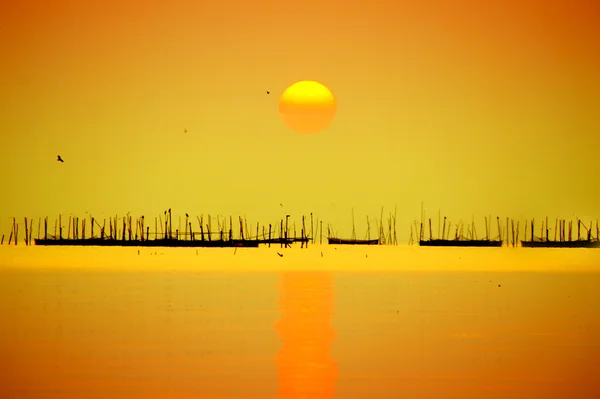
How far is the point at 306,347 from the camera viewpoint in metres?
27.6

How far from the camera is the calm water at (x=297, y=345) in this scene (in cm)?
2144

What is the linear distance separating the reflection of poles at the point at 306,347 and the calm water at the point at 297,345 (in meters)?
0.05

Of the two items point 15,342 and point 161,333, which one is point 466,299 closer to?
point 161,333

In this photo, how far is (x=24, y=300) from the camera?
43062mm

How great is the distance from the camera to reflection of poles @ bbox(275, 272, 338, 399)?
21391 millimetres

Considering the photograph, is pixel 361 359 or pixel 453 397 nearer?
pixel 453 397

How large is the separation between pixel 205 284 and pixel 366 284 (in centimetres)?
981

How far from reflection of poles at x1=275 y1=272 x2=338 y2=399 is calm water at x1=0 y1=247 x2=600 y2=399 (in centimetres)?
5

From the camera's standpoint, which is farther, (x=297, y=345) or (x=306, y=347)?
(x=297, y=345)

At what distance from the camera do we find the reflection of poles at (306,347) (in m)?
21.4

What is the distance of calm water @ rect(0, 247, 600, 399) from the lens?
2144cm

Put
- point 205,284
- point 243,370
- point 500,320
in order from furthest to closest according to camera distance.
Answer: point 205,284 → point 500,320 → point 243,370

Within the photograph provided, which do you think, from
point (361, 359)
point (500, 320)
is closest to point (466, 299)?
point (500, 320)

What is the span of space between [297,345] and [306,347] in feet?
1.40
